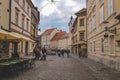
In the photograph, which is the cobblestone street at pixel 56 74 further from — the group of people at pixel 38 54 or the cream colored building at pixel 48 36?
the cream colored building at pixel 48 36

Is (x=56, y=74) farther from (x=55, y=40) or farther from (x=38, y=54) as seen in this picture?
(x=55, y=40)

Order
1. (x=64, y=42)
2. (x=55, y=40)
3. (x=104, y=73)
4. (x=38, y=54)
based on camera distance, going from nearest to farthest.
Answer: (x=104, y=73) < (x=38, y=54) < (x=64, y=42) < (x=55, y=40)

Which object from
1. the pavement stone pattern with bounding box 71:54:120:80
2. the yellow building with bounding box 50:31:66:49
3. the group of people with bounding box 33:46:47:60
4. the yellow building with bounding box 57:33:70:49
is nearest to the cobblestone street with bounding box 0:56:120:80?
the pavement stone pattern with bounding box 71:54:120:80

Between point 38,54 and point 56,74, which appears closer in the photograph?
point 56,74

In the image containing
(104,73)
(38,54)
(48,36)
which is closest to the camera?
(104,73)

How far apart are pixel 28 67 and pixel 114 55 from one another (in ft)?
21.9

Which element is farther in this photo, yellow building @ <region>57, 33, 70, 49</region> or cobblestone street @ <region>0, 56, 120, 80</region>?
yellow building @ <region>57, 33, 70, 49</region>

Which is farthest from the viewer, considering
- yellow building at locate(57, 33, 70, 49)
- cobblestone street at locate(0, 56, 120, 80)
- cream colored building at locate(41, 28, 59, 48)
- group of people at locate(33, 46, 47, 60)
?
cream colored building at locate(41, 28, 59, 48)

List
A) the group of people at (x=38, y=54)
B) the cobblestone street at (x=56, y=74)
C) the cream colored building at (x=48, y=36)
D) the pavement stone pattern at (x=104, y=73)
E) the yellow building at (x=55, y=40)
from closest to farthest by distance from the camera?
1. the cobblestone street at (x=56, y=74)
2. the pavement stone pattern at (x=104, y=73)
3. the group of people at (x=38, y=54)
4. the yellow building at (x=55, y=40)
5. the cream colored building at (x=48, y=36)

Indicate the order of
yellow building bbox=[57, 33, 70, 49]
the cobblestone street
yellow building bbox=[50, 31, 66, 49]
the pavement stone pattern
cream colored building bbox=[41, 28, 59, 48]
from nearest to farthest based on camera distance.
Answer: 1. the cobblestone street
2. the pavement stone pattern
3. yellow building bbox=[57, 33, 70, 49]
4. yellow building bbox=[50, 31, 66, 49]
5. cream colored building bbox=[41, 28, 59, 48]

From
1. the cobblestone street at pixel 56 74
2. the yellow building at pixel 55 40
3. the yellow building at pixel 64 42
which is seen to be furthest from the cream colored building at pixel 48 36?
the cobblestone street at pixel 56 74

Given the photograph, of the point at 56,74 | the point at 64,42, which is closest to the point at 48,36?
the point at 64,42

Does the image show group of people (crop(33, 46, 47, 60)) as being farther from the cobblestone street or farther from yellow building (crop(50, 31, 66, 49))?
yellow building (crop(50, 31, 66, 49))

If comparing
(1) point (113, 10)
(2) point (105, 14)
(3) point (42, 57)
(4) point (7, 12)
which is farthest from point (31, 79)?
(3) point (42, 57)
